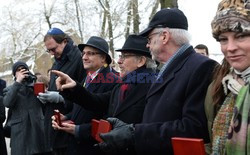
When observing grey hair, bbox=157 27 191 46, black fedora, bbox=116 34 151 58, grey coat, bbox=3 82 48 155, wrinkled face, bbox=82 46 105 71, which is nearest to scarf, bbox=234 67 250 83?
grey hair, bbox=157 27 191 46

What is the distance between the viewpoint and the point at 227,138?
1.75m

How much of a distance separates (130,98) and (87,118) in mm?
786

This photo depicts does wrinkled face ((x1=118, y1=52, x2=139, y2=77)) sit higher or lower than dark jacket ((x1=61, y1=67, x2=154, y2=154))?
higher

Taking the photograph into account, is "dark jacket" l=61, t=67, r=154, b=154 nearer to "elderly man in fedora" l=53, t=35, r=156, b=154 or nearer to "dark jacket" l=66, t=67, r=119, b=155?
"elderly man in fedora" l=53, t=35, r=156, b=154

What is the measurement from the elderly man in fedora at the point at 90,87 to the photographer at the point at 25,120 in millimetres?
1409

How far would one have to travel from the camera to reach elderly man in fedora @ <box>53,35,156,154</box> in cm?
300

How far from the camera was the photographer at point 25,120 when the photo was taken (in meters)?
5.07

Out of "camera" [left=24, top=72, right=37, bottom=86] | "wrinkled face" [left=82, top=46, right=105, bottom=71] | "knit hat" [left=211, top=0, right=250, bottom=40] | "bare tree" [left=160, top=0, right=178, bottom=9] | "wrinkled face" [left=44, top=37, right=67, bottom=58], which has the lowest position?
"camera" [left=24, top=72, right=37, bottom=86]

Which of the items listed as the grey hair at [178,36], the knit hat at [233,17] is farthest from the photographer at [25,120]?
the knit hat at [233,17]

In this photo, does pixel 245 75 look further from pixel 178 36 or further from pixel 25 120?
pixel 25 120

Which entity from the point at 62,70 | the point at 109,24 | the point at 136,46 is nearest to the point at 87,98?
the point at 136,46

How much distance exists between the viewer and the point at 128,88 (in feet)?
10.2

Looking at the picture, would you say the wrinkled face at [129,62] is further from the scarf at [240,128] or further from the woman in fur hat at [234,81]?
the scarf at [240,128]

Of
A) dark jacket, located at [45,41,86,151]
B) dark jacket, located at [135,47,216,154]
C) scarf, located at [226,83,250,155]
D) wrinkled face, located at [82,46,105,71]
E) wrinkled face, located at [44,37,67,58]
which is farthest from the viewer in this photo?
wrinkled face, located at [44,37,67,58]
